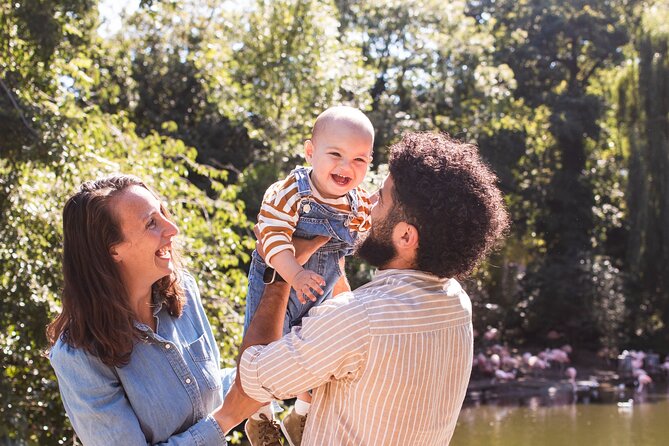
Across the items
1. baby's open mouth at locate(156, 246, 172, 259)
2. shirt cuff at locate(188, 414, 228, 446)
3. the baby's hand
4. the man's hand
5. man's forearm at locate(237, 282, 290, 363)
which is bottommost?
shirt cuff at locate(188, 414, 228, 446)

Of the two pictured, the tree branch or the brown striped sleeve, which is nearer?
the brown striped sleeve

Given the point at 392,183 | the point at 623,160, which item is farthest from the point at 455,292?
the point at 623,160

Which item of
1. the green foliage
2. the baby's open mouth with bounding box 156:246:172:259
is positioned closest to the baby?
the baby's open mouth with bounding box 156:246:172:259

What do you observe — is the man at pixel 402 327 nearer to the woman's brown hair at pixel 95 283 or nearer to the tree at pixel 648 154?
the woman's brown hair at pixel 95 283

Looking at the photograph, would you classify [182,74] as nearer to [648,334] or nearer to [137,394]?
[648,334]

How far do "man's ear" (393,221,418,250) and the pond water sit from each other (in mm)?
9209

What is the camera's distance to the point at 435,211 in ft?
5.71

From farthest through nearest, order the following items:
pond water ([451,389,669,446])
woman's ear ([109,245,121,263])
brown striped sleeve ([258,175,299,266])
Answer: pond water ([451,389,669,446]) → brown striped sleeve ([258,175,299,266]) → woman's ear ([109,245,121,263])

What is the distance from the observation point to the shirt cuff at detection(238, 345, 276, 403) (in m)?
1.75

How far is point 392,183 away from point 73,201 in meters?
0.68

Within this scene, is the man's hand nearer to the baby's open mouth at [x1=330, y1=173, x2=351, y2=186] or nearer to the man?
the man

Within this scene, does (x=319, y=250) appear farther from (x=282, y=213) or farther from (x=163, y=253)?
(x=163, y=253)

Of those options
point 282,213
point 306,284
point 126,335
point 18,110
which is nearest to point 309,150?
point 282,213

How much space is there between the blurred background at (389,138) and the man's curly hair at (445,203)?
12.8 ft
